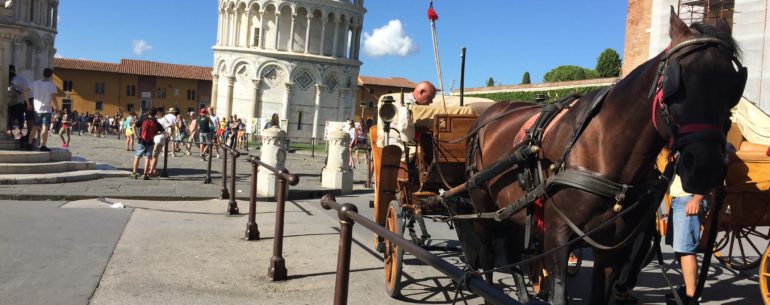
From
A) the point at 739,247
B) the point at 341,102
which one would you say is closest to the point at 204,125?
the point at 739,247

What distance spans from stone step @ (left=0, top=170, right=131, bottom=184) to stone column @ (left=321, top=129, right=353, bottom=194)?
4.32 meters

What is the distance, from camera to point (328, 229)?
8.34 meters

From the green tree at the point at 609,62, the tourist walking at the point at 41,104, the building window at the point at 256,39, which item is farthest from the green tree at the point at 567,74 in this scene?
the tourist walking at the point at 41,104

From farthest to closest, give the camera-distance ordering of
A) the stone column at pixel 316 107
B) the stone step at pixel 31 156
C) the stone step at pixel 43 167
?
1. the stone column at pixel 316 107
2. the stone step at pixel 31 156
3. the stone step at pixel 43 167

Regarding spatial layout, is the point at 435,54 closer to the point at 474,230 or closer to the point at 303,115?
the point at 474,230

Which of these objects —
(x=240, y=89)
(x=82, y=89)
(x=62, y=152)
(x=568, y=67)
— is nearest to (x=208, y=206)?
(x=62, y=152)

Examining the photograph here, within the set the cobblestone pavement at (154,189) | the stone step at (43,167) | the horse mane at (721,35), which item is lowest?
the cobblestone pavement at (154,189)

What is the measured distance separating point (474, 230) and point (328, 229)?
387 cm

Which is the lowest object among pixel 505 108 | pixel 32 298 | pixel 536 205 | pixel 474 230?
pixel 32 298

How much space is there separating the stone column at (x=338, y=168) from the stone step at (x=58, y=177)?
4317mm

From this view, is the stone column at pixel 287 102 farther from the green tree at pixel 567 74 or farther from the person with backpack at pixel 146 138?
the green tree at pixel 567 74

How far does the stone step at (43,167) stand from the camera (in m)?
10.8

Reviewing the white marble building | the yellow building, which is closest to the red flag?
the white marble building

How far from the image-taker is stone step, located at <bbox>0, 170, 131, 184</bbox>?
10.4m
